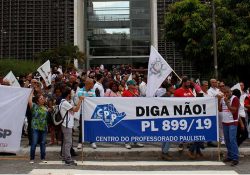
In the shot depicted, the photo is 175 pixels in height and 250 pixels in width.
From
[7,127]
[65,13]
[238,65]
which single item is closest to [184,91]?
[7,127]

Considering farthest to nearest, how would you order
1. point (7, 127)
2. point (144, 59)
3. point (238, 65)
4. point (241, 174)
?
1. point (144, 59)
2. point (238, 65)
3. point (7, 127)
4. point (241, 174)

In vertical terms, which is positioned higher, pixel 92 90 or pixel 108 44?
pixel 108 44

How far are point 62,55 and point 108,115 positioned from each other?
23846mm

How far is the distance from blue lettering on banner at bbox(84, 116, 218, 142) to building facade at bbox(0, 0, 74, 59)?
91.0ft

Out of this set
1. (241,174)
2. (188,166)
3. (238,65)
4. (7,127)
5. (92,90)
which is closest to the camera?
(241,174)

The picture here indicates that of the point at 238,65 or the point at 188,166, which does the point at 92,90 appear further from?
the point at 238,65

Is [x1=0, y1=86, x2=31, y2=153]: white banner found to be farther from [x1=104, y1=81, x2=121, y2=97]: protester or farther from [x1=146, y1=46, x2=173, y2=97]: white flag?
[x1=146, y1=46, x2=173, y2=97]: white flag

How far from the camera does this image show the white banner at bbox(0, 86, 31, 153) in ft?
36.6

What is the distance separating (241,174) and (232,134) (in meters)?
1.32

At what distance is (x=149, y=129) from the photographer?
11250 millimetres

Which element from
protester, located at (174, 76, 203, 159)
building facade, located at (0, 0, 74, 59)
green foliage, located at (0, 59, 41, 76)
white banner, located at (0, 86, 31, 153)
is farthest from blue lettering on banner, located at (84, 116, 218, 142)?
building facade, located at (0, 0, 74, 59)

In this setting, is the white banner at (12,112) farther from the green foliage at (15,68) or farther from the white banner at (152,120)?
the green foliage at (15,68)

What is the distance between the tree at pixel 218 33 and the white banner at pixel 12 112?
44.6 feet

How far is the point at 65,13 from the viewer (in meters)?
39.5
